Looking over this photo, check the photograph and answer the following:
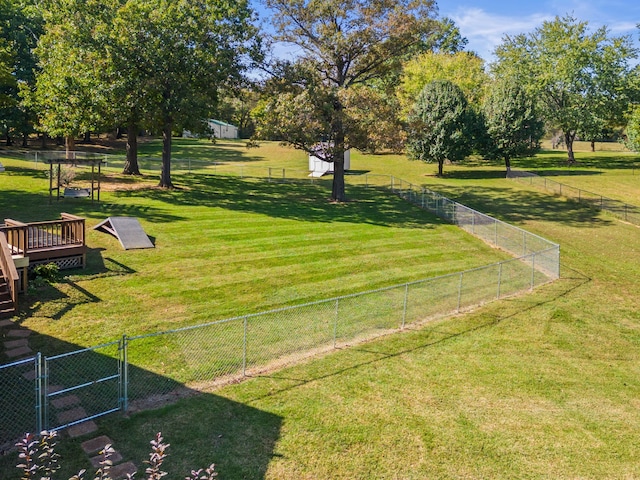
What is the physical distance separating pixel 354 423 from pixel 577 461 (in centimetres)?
434

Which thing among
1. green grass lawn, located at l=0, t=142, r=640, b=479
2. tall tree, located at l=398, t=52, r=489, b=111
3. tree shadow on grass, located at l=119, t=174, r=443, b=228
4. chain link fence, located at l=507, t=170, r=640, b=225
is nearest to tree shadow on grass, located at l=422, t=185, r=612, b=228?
chain link fence, located at l=507, t=170, r=640, b=225

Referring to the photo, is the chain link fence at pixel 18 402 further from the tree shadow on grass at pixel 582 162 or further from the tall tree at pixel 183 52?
the tree shadow on grass at pixel 582 162

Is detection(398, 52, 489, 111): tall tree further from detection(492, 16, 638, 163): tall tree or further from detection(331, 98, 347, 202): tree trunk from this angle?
detection(331, 98, 347, 202): tree trunk

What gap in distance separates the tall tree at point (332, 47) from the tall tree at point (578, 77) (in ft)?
108

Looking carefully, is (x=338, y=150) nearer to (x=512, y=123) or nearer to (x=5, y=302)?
(x=5, y=302)

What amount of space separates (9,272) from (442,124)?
141ft

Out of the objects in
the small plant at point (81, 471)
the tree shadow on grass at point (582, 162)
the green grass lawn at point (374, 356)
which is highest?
the tree shadow on grass at point (582, 162)

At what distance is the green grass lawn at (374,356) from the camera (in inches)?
385

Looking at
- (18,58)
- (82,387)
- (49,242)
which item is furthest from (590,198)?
(18,58)

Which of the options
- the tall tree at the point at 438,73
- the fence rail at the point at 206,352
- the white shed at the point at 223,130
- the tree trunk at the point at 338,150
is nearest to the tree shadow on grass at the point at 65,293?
the fence rail at the point at 206,352

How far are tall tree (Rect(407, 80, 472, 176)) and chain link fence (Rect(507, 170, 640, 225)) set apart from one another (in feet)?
22.7

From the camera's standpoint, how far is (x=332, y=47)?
33188 millimetres

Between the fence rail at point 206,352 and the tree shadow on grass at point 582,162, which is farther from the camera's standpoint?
the tree shadow on grass at point 582,162

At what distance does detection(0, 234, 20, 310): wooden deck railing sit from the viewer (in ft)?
46.5
